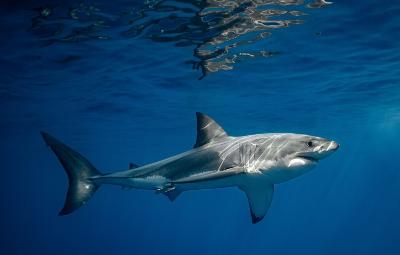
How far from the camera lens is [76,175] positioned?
8734mm

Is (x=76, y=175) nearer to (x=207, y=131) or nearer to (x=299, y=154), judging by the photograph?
(x=207, y=131)

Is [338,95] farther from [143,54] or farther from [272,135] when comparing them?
[272,135]

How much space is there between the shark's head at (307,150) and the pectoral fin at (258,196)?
3.56ft

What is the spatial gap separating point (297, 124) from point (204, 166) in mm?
30860

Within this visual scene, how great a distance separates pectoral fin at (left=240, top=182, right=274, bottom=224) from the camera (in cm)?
666

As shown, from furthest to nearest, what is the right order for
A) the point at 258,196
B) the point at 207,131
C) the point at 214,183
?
the point at 207,131, the point at 258,196, the point at 214,183

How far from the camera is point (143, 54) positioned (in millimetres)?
15719

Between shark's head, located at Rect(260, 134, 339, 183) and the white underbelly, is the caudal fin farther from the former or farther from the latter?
shark's head, located at Rect(260, 134, 339, 183)

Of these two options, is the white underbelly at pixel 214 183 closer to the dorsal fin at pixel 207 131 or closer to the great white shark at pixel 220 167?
the great white shark at pixel 220 167

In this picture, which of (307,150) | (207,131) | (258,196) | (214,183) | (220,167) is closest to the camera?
(307,150)

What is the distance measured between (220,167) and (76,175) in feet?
13.3

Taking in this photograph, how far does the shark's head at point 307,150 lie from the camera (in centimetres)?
533

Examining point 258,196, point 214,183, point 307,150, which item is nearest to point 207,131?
point 258,196

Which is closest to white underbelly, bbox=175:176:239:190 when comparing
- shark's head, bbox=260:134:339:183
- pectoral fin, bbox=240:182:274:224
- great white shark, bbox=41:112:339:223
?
great white shark, bbox=41:112:339:223
